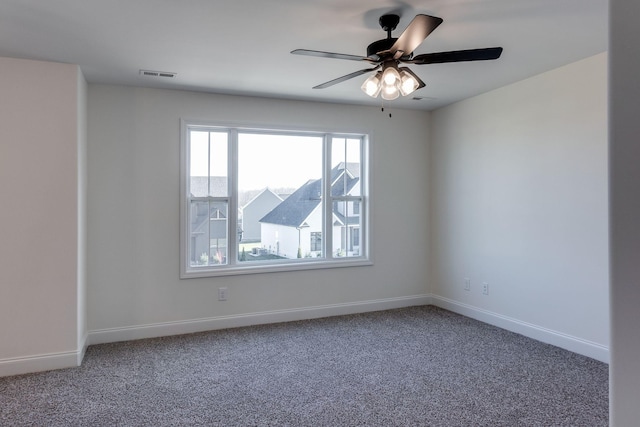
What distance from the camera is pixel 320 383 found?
296cm

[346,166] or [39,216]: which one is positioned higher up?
[346,166]

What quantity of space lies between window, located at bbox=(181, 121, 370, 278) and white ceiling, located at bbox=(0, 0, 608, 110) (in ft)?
2.75

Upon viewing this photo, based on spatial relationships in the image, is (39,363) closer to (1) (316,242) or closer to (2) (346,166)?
(1) (316,242)

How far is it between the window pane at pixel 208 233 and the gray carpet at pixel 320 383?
80 cm

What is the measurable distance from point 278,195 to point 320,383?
93.5 inches

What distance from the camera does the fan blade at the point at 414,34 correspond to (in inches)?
79.1

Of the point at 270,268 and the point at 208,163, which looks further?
the point at 270,268

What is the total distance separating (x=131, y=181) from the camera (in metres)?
3.99

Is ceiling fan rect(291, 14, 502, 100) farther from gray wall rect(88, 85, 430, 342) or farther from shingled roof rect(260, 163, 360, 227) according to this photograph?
shingled roof rect(260, 163, 360, 227)

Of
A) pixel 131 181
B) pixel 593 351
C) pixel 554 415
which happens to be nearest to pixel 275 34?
pixel 131 181

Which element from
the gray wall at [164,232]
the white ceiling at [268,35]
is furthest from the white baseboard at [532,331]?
the white ceiling at [268,35]

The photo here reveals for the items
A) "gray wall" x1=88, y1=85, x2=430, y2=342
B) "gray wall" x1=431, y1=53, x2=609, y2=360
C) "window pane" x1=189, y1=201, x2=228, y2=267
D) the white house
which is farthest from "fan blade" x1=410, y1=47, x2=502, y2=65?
"window pane" x1=189, y1=201, x2=228, y2=267

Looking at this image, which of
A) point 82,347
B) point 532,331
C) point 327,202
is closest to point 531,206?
point 532,331

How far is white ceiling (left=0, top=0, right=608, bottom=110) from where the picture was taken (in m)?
2.43
